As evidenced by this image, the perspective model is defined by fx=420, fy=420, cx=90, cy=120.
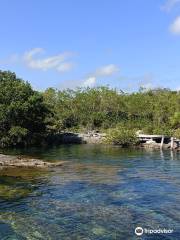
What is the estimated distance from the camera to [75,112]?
105 metres

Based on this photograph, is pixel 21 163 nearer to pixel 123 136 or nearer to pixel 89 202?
pixel 89 202

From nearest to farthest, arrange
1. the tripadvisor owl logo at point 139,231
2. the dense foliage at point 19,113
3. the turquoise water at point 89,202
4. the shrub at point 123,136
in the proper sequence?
the tripadvisor owl logo at point 139,231 < the turquoise water at point 89,202 < the dense foliage at point 19,113 < the shrub at point 123,136

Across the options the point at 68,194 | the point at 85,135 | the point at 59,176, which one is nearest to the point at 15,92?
the point at 85,135

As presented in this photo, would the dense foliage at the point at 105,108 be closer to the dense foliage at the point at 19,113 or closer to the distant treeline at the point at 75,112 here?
the distant treeline at the point at 75,112

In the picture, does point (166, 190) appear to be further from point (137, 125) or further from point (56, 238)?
point (137, 125)

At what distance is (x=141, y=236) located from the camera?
1958cm

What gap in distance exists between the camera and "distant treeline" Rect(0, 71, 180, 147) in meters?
65.9

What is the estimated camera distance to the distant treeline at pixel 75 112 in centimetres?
6594

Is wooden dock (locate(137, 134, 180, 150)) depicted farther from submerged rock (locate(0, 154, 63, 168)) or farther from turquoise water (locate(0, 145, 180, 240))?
submerged rock (locate(0, 154, 63, 168))

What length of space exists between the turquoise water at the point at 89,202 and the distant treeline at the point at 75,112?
24601 millimetres

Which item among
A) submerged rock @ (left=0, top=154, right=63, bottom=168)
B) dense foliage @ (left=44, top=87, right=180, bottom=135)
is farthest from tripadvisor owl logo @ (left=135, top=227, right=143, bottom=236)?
dense foliage @ (left=44, top=87, right=180, bottom=135)

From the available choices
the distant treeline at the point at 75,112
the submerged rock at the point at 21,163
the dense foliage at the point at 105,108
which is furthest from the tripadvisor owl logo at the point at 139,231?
the dense foliage at the point at 105,108

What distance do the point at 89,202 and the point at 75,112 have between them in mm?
79138

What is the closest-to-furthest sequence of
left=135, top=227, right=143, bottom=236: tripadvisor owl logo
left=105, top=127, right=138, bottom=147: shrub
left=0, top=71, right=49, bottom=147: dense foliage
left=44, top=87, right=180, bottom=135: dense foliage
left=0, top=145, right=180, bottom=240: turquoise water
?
left=135, top=227, right=143, bottom=236: tripadvisor owl logo < left=0, top=145, right=180, bottom=240: turquoise water < left=0, top=71, right=49, bottom=147: dense foliage < left=105, top=127, right=138, bottom=147: shrub < left=44, top=87, right=180, bottom=135: dense foliage
